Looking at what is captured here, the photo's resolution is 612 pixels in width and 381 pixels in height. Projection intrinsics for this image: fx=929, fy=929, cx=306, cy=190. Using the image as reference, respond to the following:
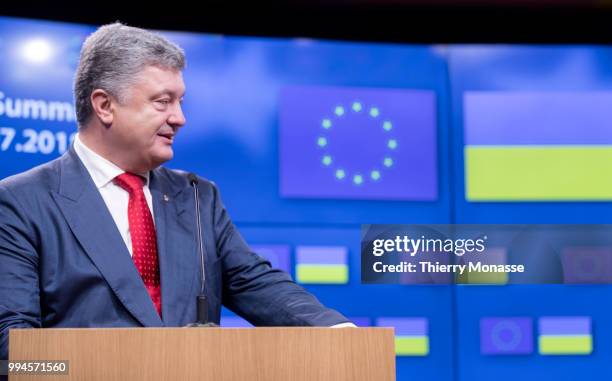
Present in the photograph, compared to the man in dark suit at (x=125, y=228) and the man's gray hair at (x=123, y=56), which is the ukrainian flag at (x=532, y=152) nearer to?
the man in dark suit at (x=125, y=228)

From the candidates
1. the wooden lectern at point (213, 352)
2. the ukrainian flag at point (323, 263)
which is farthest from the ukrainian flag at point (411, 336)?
the wooden lectern at point (213, 352)

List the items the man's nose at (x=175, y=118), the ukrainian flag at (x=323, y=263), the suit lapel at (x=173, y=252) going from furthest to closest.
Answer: the ukrainian flag at (x=323, y=263) < the man's nose at (x=175, y=118) < the suit lapel at (x=173, y=252)

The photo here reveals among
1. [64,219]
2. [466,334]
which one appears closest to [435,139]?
[466,334]

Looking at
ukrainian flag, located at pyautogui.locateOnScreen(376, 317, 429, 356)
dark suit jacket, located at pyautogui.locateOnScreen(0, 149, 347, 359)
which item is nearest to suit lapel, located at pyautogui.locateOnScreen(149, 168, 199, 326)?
dark suit jacket, located at pyautogui.locateOnScreen(0, 149, 347, 359)

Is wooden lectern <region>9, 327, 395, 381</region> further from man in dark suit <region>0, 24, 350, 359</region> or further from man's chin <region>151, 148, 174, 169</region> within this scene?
man's chin <region>151, 148, 174, 169</region>

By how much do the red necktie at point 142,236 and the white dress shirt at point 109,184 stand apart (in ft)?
0.05

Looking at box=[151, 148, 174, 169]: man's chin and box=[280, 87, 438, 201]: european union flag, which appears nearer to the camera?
box=[151, 148, 174, 169]: man's chin

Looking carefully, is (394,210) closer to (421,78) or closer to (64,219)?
(421,78)

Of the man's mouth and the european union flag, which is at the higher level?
the european union flag

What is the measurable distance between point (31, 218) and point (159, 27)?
2.15 m

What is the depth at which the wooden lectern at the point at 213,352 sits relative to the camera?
5.83 feet

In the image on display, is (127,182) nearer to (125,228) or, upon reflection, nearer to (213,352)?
(125,228)

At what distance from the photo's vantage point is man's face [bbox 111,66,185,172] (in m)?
2.48

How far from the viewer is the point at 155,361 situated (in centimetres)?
179
